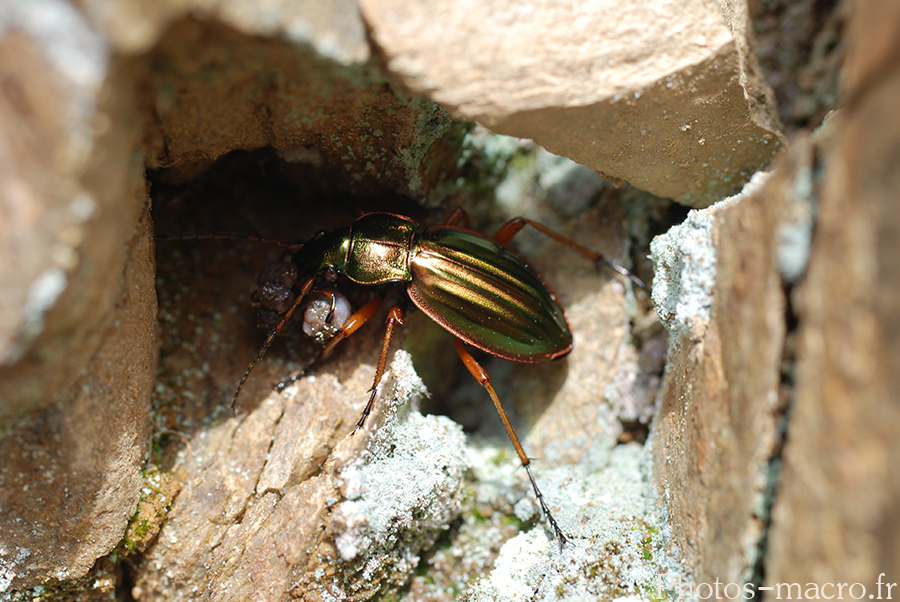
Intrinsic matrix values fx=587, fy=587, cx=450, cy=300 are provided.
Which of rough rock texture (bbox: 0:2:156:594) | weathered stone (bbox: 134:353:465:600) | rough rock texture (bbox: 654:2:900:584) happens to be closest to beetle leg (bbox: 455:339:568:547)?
weathered stone (bbox: 134:353:465:600)

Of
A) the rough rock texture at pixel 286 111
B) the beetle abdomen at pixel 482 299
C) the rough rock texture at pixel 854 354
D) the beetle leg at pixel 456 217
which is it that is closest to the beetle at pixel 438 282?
the beetle abdomen at pixel 482 299

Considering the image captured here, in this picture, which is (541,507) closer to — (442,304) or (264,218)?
(442,304)

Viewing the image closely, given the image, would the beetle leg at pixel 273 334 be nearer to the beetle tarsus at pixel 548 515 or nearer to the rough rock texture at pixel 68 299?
the rough rock texture at pixel 68 299

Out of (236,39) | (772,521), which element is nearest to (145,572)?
(236,39)

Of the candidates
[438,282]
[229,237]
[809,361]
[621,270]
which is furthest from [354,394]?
[809,361]

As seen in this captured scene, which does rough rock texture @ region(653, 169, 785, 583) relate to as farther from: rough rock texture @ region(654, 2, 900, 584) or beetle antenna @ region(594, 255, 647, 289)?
beetle antenna @ region(594, 255, 647, 289)

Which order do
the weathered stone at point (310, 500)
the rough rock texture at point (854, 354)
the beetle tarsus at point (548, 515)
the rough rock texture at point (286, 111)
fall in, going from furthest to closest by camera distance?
the beetle tarsus at point (548, 515) < the weathered stone at point (310, 500) < the rough rock texture at point (286, 111) < the rough rock texture at point (854, 354)
